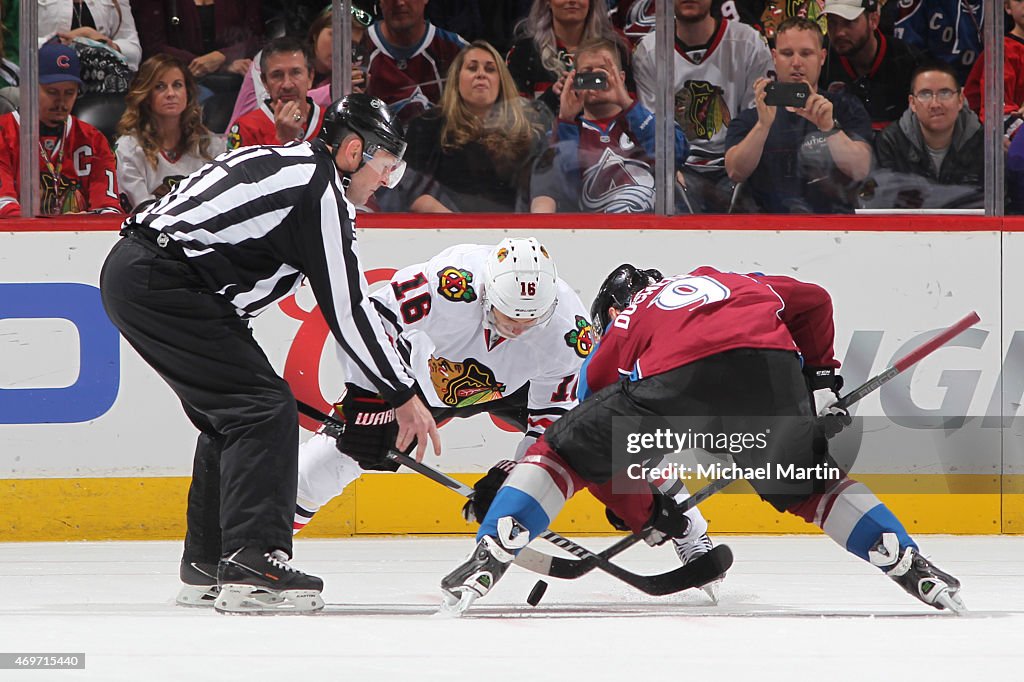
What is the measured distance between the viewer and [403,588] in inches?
141

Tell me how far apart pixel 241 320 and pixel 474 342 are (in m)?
0.85

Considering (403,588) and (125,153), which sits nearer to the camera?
(403,588)

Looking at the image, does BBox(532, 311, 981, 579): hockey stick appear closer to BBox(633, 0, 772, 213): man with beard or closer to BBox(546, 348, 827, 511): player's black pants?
BBox(546, 348, 827, 511): player's black pants

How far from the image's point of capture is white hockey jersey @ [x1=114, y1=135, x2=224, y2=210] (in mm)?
4711

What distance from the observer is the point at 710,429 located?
10.1ft

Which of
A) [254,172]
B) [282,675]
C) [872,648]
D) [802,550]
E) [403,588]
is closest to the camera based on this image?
[282,675]

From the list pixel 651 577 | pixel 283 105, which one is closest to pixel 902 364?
pixel 651 577

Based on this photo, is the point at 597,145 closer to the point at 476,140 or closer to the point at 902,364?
the point at 476,140

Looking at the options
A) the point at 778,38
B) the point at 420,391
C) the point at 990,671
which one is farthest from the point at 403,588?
the point at 778,38

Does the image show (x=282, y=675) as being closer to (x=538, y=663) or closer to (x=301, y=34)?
(x=538, y=663)

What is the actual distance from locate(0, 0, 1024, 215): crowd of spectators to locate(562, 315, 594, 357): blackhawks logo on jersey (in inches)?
42.4

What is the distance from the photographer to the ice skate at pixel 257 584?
2951mm

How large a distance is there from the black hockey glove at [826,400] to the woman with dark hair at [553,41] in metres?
1.83

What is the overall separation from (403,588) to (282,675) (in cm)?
136
